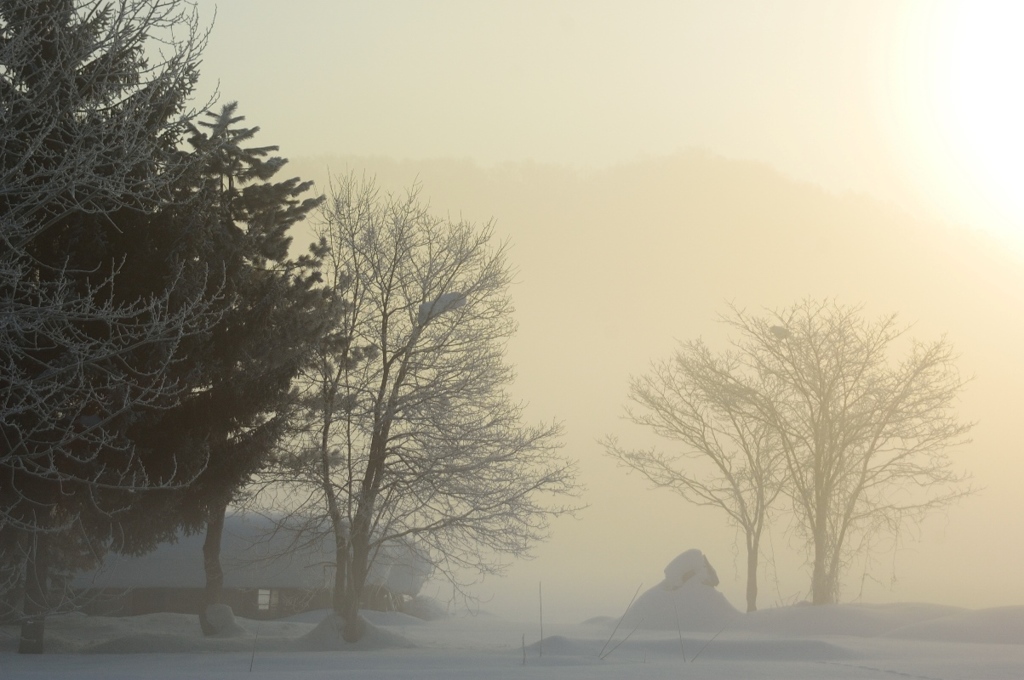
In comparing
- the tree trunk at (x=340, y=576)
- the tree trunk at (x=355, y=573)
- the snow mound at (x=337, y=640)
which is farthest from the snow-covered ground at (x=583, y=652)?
the tree trunk at (x=340, y=576)

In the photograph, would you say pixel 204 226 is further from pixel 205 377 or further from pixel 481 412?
pixel 481 412

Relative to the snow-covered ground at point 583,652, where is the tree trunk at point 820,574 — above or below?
above

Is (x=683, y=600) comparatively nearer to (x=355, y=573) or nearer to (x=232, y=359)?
(x=355, y=573)

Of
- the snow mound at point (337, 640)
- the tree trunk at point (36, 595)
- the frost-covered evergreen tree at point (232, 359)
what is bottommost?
the snow mound at point (337, 640)

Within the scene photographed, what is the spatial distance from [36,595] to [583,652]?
375 inches

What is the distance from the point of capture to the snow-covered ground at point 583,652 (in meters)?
12.6

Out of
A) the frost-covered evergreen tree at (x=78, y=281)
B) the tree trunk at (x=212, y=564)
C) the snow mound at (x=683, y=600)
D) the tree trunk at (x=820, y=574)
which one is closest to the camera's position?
the frost-covered evergreen tree at (x=78, y=281)

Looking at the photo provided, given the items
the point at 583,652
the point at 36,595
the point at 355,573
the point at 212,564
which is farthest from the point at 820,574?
the point at 36,595

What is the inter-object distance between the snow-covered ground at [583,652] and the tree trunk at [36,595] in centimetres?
37

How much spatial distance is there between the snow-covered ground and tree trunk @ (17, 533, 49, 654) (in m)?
0.37

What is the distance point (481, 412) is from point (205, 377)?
5299mm

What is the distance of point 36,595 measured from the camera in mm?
17172

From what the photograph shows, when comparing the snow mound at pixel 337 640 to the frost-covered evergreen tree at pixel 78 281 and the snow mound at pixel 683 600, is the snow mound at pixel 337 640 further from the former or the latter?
the snow mound at pixel 683 600

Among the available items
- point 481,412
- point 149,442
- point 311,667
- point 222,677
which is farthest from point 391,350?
point 222,677
